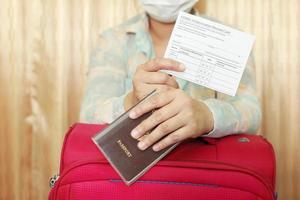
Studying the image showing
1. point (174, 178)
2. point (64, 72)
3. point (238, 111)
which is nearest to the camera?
point (174, 178)

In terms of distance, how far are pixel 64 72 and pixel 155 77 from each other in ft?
1.45


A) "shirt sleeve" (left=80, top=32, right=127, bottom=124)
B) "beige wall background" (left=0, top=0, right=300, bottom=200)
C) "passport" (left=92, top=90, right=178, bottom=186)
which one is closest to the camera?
"passport" (left=92, top=90, right=178, bottom=186)

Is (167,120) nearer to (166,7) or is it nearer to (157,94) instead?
(157,94)

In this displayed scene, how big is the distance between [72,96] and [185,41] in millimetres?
453

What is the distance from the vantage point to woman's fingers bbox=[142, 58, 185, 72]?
0.57m

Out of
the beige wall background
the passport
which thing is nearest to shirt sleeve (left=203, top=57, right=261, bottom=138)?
the passport

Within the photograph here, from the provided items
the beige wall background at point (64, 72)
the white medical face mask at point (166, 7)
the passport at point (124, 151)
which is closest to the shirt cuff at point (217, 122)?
the passport at point (124, 151)

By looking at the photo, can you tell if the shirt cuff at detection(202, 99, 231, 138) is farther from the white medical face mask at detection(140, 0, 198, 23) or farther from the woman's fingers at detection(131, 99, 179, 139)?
the white medical face mask at detection(140, 0, 198, 23)

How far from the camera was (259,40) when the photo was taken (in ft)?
3.10

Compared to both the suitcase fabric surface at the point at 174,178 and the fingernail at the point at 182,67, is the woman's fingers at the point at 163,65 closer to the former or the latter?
the fingernail at the point at 182,67

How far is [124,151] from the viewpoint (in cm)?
52

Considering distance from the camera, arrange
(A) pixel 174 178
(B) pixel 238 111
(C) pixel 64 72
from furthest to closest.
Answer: (C) pixel 64 72
(B) pixel 238 111
(A) pixel 174 178

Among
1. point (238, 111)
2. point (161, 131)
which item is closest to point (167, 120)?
point (161, 131)

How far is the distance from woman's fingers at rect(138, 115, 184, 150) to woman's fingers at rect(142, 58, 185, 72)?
2.8 inches
